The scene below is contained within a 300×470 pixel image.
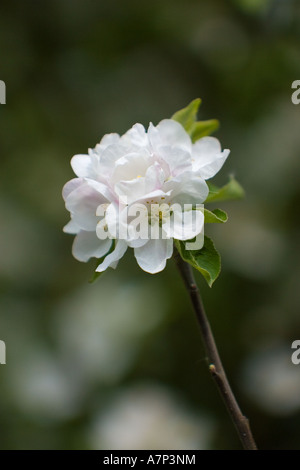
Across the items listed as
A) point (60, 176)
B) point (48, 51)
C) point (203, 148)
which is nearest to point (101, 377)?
point (60, 176)

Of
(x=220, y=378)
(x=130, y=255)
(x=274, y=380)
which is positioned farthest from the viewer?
(x=130, y=255)

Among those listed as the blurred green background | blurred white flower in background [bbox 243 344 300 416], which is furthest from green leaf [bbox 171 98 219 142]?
blurred white flower in background [bbox 243 344 300 416]

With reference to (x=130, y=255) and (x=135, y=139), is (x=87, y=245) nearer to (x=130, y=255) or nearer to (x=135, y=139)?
(x=135, y=139)

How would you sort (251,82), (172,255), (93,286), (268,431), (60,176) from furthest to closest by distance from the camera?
1. (60,176)
2. (93,286)
3. (251,82)
4. (268,431)
5. (172,255)

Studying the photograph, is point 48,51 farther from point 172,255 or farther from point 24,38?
point 172,255

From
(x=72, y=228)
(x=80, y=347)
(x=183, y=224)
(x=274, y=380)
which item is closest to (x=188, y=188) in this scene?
(x=183, y=224)

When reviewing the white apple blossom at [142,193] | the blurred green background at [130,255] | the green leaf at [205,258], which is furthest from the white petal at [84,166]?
the blurred green background at [130,255]
